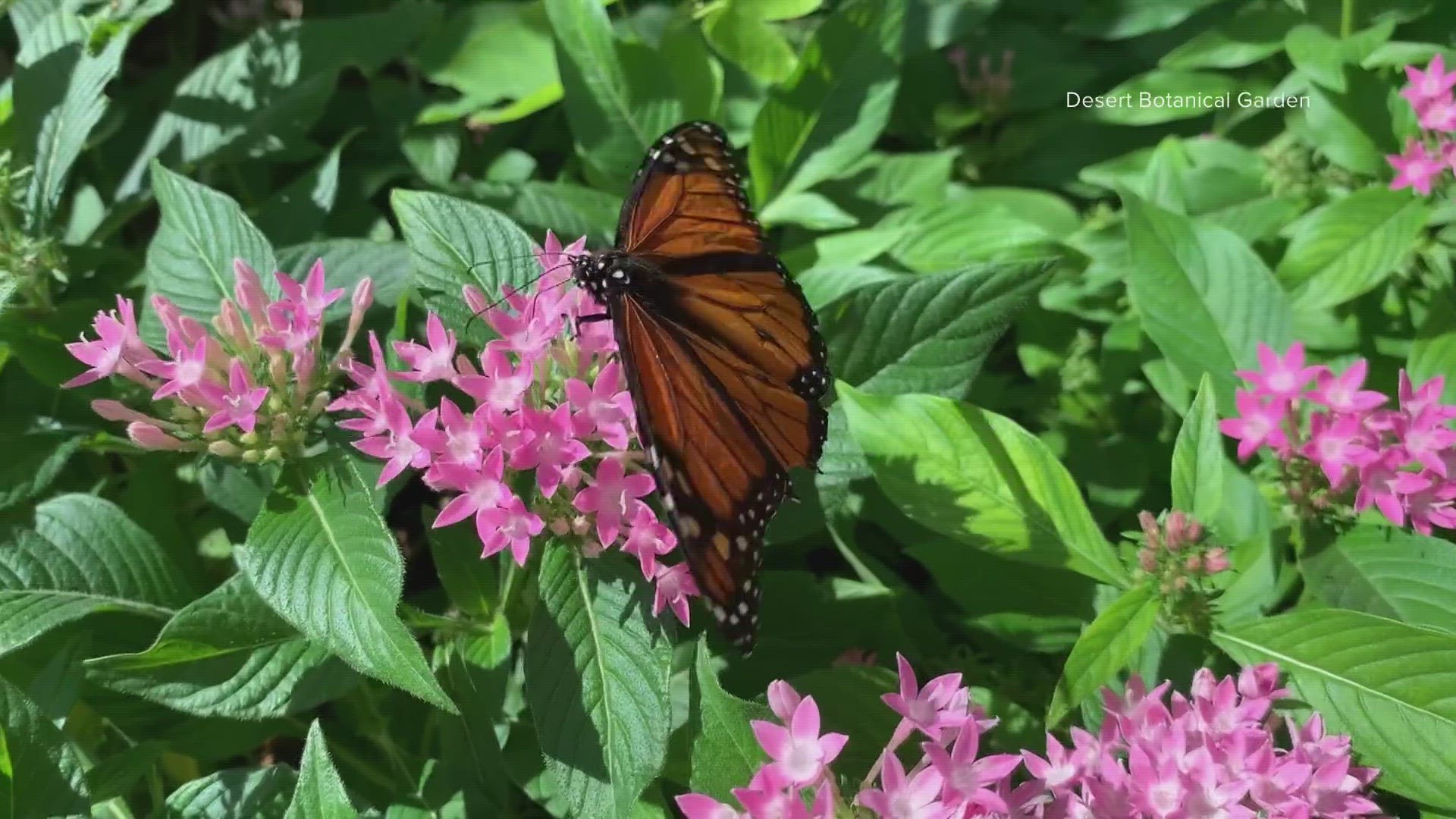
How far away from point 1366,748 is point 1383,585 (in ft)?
0.63

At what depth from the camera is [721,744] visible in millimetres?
865

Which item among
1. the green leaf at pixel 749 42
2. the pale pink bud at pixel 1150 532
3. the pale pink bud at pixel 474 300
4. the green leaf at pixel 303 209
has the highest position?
the green leaf at pixel 749 42

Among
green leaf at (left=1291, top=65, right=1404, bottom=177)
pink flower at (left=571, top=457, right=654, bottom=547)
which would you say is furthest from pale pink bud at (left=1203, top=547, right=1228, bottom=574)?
green leaf at (left=1291, top=65, right=1404, bottom=177)

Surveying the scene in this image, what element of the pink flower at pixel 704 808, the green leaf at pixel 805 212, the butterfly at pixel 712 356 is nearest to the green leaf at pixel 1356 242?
the green leaf at pixel 805 212

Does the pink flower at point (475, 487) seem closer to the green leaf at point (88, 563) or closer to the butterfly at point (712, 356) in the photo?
the butterfly at point (712, 356)

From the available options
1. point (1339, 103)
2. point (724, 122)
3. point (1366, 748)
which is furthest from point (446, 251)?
point (1339, 103)

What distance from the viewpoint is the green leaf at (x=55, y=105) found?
1.29m

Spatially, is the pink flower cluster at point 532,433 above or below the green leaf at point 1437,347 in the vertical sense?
above

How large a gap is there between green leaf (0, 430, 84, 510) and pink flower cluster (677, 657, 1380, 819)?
779 mm

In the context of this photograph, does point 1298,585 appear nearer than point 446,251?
No

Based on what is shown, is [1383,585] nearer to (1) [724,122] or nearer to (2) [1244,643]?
(2) [1244,643]

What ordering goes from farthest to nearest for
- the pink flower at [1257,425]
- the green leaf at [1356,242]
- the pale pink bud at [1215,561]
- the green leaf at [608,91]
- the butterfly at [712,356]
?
the green leaf at [608,91], the green leaf at [1356,242], the pink flower at [1257,425], the pale pink bud at [1215,561], the butterfly at [712,356]

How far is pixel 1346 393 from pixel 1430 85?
0.56 metres

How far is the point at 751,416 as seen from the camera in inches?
36.2
